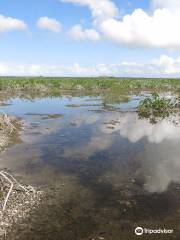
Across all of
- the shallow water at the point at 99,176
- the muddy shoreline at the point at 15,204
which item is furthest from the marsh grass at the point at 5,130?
the muddy shoreline at the point at 15,204

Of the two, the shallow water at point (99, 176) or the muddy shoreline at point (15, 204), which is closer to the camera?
the muddy shoreline at point (15, 204)

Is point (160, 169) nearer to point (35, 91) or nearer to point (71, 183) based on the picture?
point (71, 183)

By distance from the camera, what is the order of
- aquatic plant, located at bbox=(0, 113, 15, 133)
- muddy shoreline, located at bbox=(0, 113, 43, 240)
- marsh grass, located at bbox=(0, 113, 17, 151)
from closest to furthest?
muddy shoreline, located at bbox=(0, 113, 43, 240) → marsh grass, located at bbox=(0, 113, 17, 151) → aquatic plant, located at bbox=(0, 113, 15, 133)

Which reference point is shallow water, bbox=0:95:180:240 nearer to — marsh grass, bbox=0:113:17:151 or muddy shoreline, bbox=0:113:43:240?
muddy shoreline, bbox=0:113:43:240

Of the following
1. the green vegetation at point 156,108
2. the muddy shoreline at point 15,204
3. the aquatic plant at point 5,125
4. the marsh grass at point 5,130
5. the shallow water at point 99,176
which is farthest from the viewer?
the green vegetation at point 156,108

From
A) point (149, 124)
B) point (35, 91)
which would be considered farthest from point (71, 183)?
point (35, 91)

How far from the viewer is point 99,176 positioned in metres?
15.1

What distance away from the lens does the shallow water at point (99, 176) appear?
10.6m

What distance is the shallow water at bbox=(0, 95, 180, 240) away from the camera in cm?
1061

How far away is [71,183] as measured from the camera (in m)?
14.1

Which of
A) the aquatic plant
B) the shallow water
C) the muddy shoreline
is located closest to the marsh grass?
the aquatic plant

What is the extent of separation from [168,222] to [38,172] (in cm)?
725

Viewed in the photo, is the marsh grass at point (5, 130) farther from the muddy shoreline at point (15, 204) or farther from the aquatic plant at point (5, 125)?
the muddy shoreline at point (15, 204)

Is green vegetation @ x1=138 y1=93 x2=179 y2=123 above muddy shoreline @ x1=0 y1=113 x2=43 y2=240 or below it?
above
